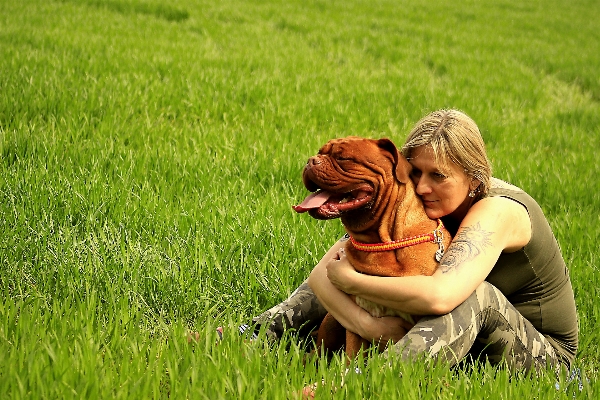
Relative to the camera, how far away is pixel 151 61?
795 centimetres

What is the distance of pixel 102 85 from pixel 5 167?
86.4 inches

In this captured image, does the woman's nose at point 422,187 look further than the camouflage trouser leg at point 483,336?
Yes

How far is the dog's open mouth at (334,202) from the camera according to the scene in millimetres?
2496

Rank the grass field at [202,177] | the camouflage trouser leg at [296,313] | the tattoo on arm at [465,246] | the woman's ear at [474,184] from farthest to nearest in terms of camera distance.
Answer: the camouflage trouser leg at [296,313] < the woman's ear at [474,184] < the tattoo on arm at [465,246] < the grass field at [202,177]

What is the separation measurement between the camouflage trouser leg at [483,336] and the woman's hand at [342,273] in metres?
0.33

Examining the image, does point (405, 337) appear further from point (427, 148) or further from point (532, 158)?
point (532, 158)

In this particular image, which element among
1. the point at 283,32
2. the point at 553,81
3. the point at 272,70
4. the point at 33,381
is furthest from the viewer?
the point at 283,32

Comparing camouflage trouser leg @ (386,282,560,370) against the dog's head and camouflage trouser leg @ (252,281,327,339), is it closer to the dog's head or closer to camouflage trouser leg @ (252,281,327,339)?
the dog's head

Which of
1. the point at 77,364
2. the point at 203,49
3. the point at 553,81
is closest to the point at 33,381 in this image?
the point at 77,364

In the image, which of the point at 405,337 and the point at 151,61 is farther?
the point at 151,61

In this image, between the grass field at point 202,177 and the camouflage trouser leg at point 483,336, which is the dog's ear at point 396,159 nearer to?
the camouflage trouser leg at point 483,336

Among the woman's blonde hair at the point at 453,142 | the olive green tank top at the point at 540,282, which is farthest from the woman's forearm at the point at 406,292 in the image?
the olive green tank top at the point at 540,282

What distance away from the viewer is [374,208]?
8.64 ft

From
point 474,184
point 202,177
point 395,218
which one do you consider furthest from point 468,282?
point 202,177
